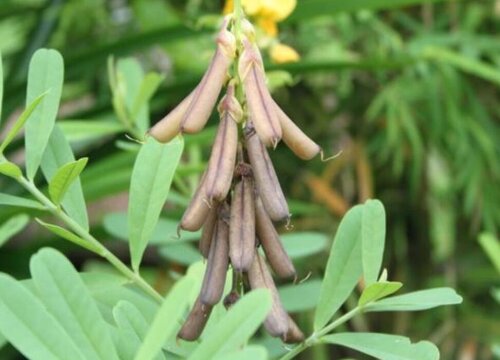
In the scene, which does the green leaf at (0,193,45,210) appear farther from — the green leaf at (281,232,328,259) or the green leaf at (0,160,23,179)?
the green leaf at (281,232,328,259)

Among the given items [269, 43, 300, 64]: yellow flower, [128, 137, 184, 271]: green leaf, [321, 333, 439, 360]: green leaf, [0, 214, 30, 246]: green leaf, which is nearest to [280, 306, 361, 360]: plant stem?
[321, 333, 439, 360]: green leaf

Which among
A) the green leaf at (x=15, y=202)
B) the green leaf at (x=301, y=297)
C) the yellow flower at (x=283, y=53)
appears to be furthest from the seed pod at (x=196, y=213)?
the yellow flower at (x=283, y=53)

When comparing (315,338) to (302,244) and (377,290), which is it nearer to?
(377,290)

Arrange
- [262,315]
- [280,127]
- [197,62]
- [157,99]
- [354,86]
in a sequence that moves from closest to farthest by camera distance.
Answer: [262,315], [280,127], [157,99], [197,62], [354,86]

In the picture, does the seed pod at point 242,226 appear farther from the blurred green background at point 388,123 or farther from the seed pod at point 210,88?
the blurred green background at point 388,123

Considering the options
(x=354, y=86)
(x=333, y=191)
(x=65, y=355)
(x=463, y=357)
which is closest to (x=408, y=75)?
(x=354, y=86)

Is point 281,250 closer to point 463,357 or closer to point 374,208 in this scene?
point 374,208

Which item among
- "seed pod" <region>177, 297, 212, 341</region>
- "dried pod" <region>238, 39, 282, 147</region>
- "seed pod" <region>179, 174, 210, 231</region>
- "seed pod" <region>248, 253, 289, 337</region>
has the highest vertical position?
"dried pod" <region>238, 39, 282, 147</region>
